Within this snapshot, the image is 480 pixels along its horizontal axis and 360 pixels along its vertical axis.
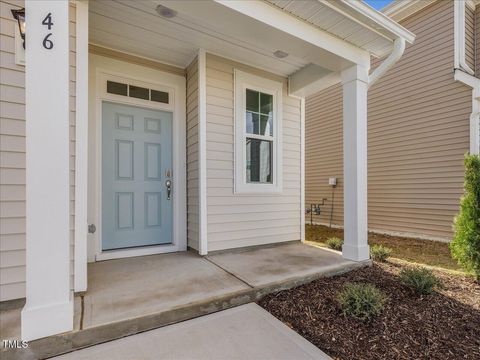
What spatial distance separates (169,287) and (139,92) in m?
2.32

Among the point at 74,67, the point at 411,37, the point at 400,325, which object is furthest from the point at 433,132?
the point at 74,67

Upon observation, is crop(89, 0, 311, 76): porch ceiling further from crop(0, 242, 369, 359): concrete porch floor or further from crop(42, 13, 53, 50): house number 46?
crop(0, 242, 369, 359): concrete porch floor

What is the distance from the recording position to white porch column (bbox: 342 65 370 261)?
9.96ft

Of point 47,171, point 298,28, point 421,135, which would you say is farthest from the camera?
point 421,135

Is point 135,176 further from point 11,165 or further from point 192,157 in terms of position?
point 11,165

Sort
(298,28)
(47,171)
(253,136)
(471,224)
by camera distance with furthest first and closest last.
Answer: (253,136)
(471,224)
(298,28)
(47,171)

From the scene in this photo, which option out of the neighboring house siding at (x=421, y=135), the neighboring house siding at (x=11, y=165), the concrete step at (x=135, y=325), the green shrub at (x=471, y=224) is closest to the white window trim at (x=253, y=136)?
the concrete step at (x=135, y=325)

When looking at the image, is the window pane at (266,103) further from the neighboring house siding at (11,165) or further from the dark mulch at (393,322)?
the neighboring house siding at (11,165)

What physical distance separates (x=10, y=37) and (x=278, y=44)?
2243 mm

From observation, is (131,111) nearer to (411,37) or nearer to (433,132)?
(411,37)

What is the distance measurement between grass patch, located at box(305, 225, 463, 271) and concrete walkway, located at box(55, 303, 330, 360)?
2.62 metres

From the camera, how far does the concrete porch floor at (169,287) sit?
1.65 meters

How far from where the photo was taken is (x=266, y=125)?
12.7 feet

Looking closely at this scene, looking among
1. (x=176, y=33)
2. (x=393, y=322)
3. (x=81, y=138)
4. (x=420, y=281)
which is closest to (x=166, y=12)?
Answer: (x=176, y=33)
